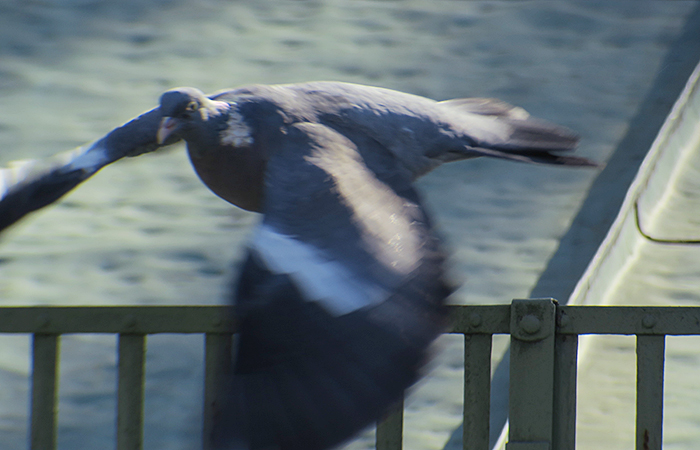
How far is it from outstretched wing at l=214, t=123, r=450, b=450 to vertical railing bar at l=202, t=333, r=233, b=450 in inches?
1.7

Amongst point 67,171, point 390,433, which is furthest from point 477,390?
point 67,171

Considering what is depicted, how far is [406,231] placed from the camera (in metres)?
1.32

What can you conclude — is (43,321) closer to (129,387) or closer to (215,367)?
(129,387)

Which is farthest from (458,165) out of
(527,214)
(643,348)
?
(643,348)

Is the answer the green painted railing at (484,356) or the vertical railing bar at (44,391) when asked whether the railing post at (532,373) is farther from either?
the vertical railing bar at (44,391)

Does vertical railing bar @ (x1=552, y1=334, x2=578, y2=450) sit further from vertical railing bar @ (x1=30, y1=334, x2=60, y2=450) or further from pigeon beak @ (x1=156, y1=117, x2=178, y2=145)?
pigeon beak @ (x1=156, y1=117, x2=178, y2=145)

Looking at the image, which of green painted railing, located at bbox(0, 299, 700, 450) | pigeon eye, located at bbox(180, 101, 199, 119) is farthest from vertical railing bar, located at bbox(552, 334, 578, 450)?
pigeon eye, located at bbox(180, 101, 199, 119)

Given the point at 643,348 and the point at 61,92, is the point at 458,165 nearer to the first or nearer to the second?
the point at 61,92

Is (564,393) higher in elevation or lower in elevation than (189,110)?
lower

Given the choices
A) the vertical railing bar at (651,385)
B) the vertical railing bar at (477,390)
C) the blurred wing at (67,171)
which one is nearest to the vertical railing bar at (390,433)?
the vertical railing bar at (477,390)

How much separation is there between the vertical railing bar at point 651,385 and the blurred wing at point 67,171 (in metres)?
1.13

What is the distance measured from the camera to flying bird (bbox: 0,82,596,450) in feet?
3.67

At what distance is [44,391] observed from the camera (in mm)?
1231

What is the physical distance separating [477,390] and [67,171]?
3.55ft
